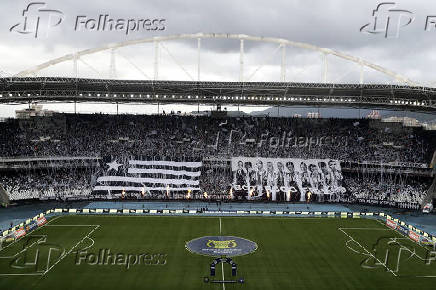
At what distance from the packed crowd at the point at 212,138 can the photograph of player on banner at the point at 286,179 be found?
8.17 feet

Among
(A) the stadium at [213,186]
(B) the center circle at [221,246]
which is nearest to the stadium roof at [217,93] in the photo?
(A) the stadium at [213,186]

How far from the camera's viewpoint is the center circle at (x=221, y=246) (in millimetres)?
36406

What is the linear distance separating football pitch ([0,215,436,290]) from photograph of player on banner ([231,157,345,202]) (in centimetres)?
1479

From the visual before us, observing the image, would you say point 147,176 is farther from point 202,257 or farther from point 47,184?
point 202,257

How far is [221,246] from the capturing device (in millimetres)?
38562

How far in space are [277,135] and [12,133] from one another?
4943 centimetres

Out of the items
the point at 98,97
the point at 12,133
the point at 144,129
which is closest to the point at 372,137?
the point at 144,129

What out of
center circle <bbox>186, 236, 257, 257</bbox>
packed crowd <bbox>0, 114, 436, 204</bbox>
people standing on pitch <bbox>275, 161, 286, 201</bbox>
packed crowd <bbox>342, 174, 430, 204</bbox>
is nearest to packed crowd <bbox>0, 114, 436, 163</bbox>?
packed crowd <bbox>0, 114, 436, 204</bbox>

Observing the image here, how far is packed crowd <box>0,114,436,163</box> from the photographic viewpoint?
70.2 metres

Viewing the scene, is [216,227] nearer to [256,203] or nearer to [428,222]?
[256,203]

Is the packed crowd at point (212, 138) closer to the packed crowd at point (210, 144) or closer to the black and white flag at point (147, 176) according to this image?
the packed crowd at point (210, 144)

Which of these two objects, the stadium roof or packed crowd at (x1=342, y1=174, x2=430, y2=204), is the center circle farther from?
packed crowd at (x1=342, y1=174, x2=430, y2=204)

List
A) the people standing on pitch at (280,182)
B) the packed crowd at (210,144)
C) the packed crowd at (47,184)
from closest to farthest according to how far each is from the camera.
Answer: the packed crowd at (47,184)
the people standing on pitch at (280,182)
the packed crowd at (210,144)

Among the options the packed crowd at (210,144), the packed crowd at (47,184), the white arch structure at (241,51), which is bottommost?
the packed crowd at (47,184)
